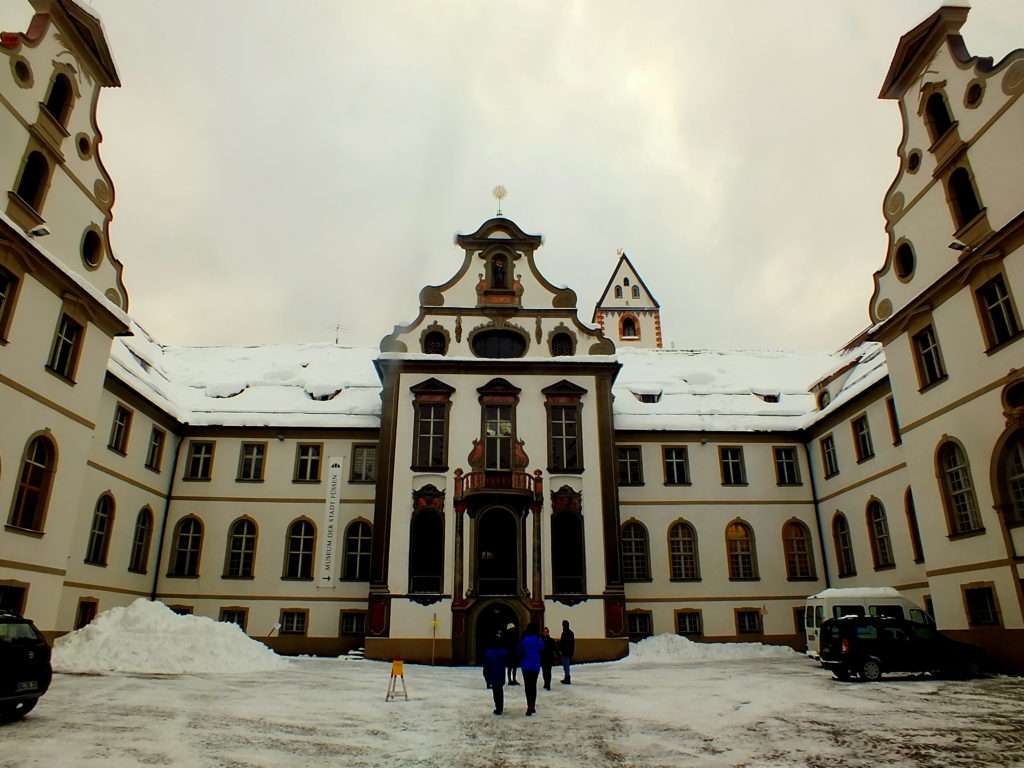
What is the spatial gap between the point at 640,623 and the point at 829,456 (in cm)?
1265

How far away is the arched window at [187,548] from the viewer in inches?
1296

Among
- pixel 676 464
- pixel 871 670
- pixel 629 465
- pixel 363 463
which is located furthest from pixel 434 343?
pixel 871 670

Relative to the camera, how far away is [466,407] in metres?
31.8

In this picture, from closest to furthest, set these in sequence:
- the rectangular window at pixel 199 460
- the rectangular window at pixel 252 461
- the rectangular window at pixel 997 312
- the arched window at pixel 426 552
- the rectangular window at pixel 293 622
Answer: the rectangular window at pixel 997 312 < the arched window at pixel 426 552 < the rectangular window at pixel 293 622 < the rectangular window at pixel 199 460 < the rectangular window at pixel 252 461

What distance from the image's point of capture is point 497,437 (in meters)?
31.5

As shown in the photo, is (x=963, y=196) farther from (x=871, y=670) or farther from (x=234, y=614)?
(x=234, y=614)

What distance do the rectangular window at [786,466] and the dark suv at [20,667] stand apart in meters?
32.7

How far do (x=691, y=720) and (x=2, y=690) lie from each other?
1166 centimetres

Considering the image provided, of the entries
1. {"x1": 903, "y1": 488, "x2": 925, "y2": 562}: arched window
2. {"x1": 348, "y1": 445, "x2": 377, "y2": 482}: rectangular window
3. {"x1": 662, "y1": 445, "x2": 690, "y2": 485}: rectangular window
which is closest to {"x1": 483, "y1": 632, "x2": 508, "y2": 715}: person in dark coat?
{"x1": 903, "y1": 488, "x2": 925, "y2": 562}: arched window

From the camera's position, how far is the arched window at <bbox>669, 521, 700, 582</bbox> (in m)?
34.1

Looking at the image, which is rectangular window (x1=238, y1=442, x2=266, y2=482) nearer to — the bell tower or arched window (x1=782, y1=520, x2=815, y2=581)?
arched window (x1=782, y1=520, x2=815, y2=581)

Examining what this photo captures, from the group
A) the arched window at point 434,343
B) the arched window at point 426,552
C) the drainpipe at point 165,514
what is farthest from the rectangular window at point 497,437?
the drainpipe at point 165,514

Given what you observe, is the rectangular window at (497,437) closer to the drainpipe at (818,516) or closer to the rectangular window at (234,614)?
the rectangular window at (234,614)

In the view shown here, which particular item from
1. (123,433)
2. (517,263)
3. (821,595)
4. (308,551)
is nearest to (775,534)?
(821,595)
